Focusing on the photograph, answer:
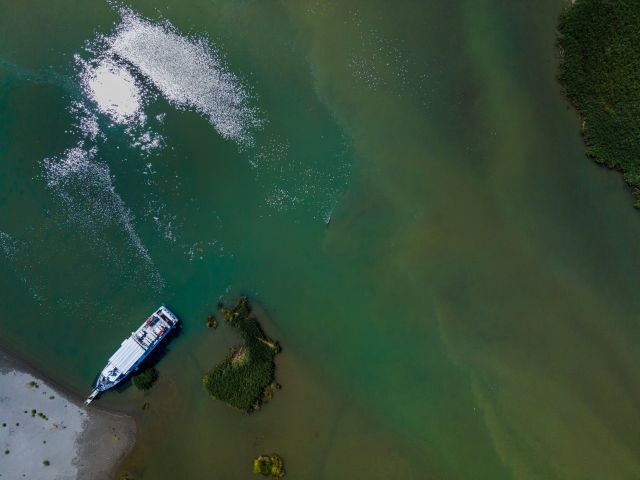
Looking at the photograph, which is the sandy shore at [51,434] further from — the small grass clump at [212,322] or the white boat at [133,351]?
the small grass clump at [212,322]

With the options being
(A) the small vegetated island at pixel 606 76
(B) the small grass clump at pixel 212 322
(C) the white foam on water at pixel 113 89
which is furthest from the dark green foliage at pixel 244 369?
(A) the small vegetated island at pixel 606 76

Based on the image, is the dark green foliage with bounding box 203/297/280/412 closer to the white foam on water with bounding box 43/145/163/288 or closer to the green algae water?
the green algae water

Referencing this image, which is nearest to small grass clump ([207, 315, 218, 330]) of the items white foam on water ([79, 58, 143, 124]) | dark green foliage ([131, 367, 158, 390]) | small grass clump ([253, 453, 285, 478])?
dark green foliage ([131, 367, 158, 390])

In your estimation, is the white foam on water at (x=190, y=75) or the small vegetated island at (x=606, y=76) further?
the white foam on water at (x=190, y=75)

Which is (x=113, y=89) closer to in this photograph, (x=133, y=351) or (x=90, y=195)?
(x=90, y=195)

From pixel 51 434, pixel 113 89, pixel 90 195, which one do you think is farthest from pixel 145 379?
pixel 113 89
